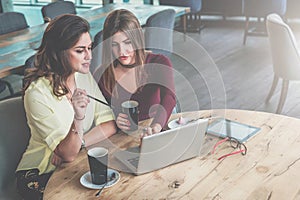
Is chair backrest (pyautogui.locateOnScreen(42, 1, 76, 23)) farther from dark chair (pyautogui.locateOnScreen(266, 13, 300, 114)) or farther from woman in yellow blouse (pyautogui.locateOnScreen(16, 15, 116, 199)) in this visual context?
woman in yellow blouse (pyautogui.locateOnScreen(16, 15, 116, 199))

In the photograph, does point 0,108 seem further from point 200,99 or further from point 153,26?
point 200,99

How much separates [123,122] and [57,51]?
40 centimetres

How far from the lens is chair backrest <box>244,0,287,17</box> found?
17.8ft

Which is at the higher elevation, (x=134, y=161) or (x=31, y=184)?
(x=134, y=161)

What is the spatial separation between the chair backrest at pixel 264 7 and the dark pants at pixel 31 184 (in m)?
4.43

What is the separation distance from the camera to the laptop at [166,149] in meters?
1.48

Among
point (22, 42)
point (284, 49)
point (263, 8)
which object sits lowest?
point (263, 8)

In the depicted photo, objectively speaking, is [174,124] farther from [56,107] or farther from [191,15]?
[191,15]

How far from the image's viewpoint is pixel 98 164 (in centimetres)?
144

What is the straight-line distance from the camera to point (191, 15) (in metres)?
6.76

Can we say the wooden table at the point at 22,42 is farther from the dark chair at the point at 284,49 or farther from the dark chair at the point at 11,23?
the dark chair at the point at 284,49


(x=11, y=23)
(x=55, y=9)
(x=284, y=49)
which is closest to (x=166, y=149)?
(x=284, y=49)

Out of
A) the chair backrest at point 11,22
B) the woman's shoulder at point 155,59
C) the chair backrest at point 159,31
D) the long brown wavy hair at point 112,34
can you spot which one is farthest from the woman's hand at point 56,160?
the chair backrest at point 11,22

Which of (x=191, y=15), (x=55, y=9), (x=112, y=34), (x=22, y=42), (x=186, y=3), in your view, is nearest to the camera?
(x=112, y=34)
